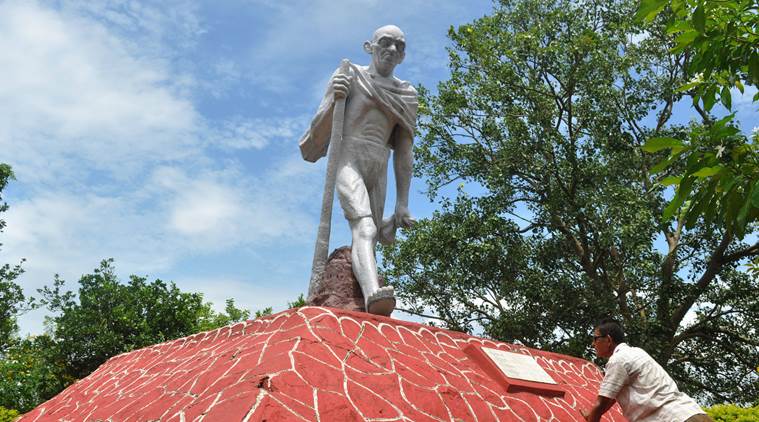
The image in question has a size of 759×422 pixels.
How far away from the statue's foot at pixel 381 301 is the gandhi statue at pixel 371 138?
16.4 inches

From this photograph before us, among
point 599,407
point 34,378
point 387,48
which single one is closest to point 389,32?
point 387,48

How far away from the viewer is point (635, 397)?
380cm

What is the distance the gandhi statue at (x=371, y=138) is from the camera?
19.5 ft

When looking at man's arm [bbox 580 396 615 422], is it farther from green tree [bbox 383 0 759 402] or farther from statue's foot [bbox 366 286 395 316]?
green tree [bbox 383 0 759 402]

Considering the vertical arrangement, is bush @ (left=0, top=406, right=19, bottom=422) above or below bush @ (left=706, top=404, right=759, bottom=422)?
above

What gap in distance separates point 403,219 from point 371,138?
31.9 inches

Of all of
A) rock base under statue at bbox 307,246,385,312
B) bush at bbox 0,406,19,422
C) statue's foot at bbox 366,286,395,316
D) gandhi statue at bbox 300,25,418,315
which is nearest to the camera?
statue's foot at bbox 366,286,395,316

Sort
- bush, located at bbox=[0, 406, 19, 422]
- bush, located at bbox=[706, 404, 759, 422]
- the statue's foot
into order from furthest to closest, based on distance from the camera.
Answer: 1. bush, located at bbox=[0, 406, 19, 422]
2. bush, located at bbox=[706, 404, 759, 422]
3. the statue's foot

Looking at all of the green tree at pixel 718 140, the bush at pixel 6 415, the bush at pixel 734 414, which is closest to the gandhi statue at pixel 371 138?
the green tree at pixel 718 140

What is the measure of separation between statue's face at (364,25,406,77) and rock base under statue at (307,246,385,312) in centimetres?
178

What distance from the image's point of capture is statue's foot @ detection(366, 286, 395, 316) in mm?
5254

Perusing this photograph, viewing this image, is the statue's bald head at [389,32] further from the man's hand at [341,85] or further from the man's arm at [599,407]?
the man's arm at [599,407]

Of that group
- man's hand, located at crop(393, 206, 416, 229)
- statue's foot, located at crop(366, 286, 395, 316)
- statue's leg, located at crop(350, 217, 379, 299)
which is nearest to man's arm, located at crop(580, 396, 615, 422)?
statue's foot, located at crop(366, 286, 395, 316)

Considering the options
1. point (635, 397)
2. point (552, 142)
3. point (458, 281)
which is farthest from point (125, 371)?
point (552, 142)
